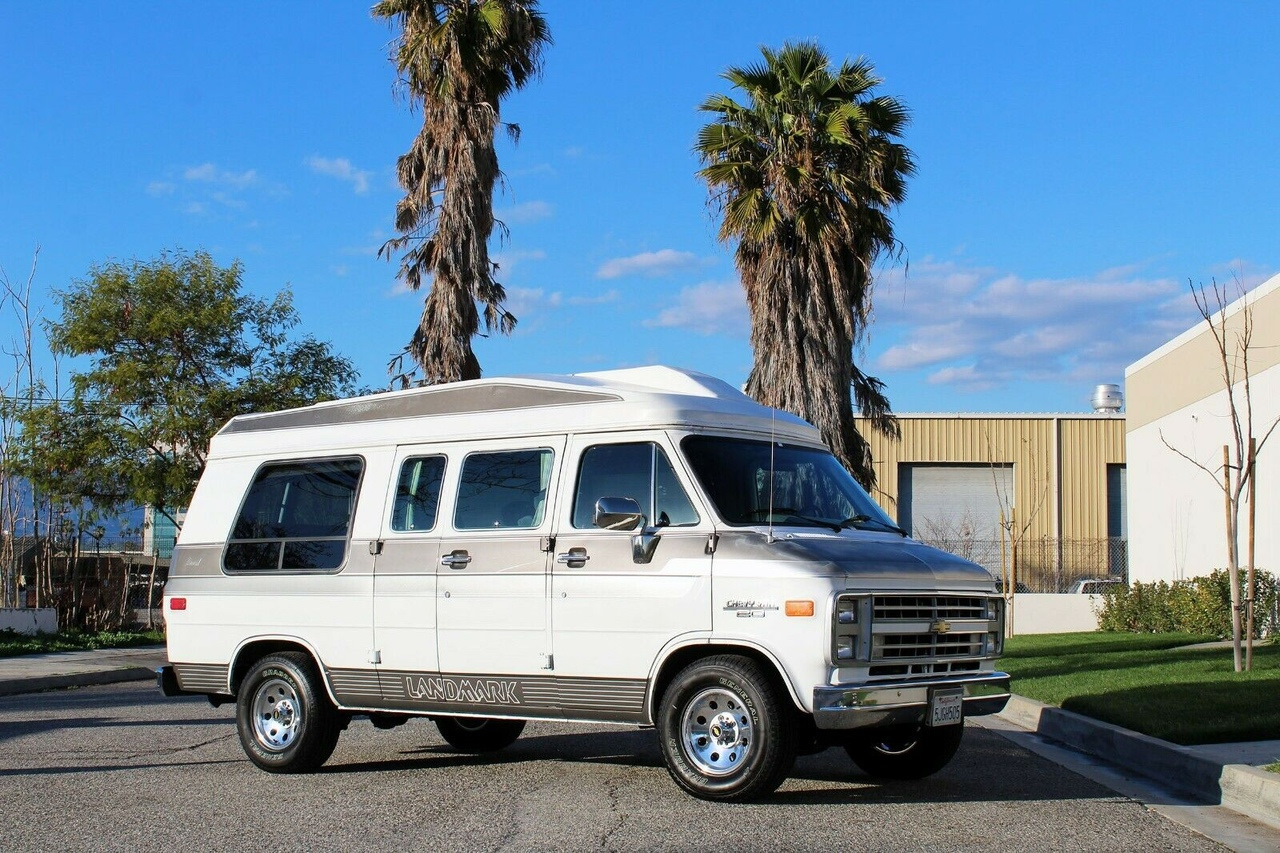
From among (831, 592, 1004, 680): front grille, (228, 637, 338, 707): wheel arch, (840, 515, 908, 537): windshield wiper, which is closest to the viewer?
(831, 592, 1004, 680): front grille

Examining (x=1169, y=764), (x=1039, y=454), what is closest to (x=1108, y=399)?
(x=1039, y=454)

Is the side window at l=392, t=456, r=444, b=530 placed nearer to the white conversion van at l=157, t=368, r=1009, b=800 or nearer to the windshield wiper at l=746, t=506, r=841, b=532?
the white conversion van at l=157, t=368, r=1009, b=800

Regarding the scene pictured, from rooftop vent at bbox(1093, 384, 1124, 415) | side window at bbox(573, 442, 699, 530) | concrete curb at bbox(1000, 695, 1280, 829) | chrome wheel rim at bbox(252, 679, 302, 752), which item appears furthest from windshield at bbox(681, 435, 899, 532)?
rooftop vent at bbox(1093, 384, 1124, 415)

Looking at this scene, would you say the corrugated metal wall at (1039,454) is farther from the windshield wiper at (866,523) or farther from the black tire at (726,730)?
the black tire at (726,730)

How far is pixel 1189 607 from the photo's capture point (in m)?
23.8

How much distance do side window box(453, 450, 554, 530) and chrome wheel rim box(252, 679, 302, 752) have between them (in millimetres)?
1826

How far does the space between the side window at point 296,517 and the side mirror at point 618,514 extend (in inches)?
90.5

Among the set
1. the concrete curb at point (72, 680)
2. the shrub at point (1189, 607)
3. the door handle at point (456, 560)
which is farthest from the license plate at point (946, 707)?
Result: the shrub at point (1189, 607)

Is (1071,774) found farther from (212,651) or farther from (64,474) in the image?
(64,474)

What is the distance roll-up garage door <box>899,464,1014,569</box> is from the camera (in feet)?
143

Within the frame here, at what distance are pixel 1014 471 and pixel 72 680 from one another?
33620 mm

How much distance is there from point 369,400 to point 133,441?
677 inches

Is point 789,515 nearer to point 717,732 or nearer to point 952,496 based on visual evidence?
point 717,732

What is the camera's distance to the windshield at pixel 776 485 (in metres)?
8.29
